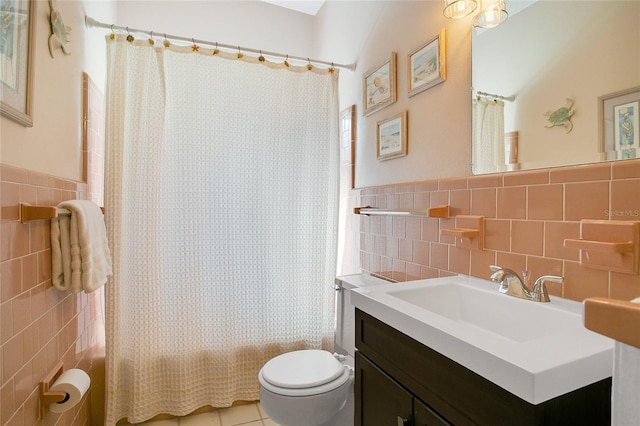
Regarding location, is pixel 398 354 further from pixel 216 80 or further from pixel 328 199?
pixel 216 80

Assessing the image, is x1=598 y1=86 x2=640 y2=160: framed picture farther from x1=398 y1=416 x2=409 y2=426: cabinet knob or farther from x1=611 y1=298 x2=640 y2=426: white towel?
x1=398 y1=416 x2=409 y2=426: cabinet knob

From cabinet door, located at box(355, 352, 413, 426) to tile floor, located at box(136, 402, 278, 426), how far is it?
Answer: 0.96m

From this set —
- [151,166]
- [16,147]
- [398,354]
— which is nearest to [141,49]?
[151,166]

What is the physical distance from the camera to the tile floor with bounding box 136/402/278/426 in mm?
1750

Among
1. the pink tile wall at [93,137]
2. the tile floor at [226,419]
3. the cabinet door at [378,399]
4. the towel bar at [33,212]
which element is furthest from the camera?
the tile floor at [226,419]

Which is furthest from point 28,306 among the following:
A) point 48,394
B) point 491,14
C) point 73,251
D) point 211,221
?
point 491,14

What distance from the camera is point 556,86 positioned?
936mm

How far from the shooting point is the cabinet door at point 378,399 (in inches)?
32.6

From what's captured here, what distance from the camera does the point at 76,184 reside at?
146 centimetres

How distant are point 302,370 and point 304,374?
38mm

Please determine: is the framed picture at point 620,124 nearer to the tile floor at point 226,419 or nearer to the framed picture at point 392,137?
the framed picture at point 392,137

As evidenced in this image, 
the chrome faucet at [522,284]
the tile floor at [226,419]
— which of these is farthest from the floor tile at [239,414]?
the chrome faucet at [522,284]

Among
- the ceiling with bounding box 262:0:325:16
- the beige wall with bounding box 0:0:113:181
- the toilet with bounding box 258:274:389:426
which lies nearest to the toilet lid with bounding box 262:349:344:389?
the toilet with bounding box 258:274:389:426

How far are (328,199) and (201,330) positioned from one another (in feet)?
3.58
